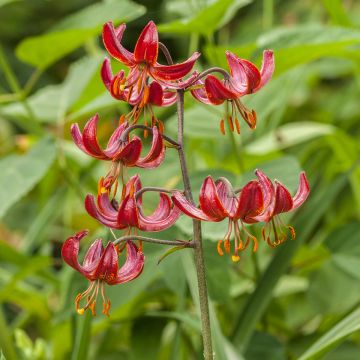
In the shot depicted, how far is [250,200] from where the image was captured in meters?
0.63

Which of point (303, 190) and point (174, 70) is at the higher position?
point (174, 70)

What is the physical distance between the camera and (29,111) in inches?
48.0

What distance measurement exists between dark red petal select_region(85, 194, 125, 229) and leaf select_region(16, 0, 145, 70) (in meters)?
0.46

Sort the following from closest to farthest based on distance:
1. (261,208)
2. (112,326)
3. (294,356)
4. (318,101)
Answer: (261,208) → (294,356) → (112,326) → (318,101)

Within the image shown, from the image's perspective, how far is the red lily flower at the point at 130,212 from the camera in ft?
2.17

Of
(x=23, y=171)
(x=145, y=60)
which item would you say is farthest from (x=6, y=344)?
(x=145, y=60)

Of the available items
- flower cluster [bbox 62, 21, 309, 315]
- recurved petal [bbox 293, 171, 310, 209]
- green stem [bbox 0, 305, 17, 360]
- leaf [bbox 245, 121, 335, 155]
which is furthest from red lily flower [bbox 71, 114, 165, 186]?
leaf [bbox 245, 121, 335, 155]

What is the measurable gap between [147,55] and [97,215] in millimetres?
138

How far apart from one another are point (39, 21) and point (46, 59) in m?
1.97

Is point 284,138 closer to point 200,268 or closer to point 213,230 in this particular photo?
point 213,230

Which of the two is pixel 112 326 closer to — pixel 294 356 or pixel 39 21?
pixel 294 356

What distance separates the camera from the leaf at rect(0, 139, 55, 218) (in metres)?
1.06

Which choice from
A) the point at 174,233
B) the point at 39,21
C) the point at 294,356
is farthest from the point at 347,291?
the point at 39,21

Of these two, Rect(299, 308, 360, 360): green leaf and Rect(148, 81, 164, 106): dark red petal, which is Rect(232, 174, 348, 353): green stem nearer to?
Rect(299, 308, 360, 360): green leaf
